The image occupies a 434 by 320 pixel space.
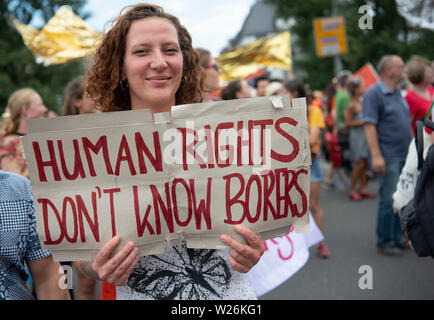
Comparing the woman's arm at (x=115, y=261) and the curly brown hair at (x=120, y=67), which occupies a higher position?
the curly brown hair at (x=120, y=67)

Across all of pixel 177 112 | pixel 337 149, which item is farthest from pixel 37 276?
pixel 337 149

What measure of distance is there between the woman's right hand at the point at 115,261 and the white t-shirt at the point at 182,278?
5.5 inches

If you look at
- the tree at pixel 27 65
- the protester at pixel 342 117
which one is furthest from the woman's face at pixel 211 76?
the tree at pixel 27 65

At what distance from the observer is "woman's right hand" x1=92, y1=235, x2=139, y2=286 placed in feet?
4.63

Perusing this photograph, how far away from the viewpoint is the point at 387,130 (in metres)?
4.91

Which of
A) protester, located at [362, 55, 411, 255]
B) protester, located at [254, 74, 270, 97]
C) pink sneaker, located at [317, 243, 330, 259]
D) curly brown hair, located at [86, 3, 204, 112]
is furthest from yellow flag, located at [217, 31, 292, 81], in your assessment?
curly brown hair, located at [86, 3, 204, 112]

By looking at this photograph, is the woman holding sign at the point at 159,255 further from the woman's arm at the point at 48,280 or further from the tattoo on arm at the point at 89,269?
the woman's arm at the point at 48,280

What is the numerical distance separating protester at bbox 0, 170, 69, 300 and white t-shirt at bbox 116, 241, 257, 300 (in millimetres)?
318

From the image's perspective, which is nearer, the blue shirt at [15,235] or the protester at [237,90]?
the blue shirt at [15,235]

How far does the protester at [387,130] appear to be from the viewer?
16.0 feet

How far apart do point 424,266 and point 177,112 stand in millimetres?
4096

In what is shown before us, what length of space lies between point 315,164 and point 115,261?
13.1 ft

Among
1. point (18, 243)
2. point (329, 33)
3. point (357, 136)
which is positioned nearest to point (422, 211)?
point (18, 243)

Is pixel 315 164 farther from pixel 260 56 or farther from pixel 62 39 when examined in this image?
pixel 62 39
